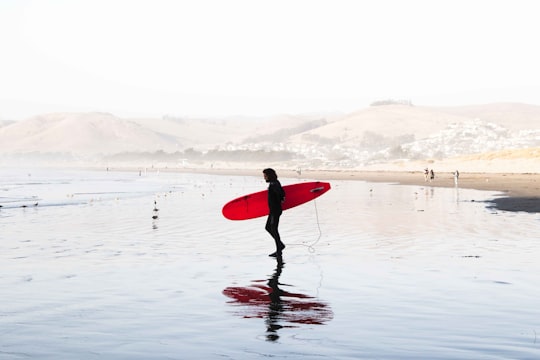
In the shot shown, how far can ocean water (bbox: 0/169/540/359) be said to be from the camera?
31.6 feet

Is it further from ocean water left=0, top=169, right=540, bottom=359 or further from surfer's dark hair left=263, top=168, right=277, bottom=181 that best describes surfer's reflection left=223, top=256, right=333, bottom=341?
surfer's dark hair left=263, top=168, right=277, bottom=181

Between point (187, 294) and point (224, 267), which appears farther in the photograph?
point (224, 267)

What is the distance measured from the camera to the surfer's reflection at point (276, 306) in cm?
1110

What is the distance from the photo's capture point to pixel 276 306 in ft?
40.6

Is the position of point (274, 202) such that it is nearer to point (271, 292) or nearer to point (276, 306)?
point (271, 292)

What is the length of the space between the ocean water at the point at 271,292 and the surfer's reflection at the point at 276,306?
35 millimetres

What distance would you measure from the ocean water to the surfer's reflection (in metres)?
0.04

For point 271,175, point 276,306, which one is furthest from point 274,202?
point 276,306

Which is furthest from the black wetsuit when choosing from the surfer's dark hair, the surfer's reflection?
the surfer's reflection

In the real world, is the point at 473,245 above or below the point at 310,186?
below

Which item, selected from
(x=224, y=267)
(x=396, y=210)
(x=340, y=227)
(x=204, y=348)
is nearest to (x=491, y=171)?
(x=396, y=210)

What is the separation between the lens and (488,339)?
990 cm

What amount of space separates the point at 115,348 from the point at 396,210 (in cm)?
2693

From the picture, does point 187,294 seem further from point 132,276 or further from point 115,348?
point 115,348
